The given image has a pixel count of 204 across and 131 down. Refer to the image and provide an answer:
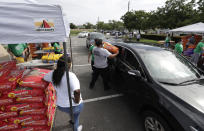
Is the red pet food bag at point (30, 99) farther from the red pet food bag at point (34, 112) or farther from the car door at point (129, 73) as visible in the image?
the car door at point (129, 73)

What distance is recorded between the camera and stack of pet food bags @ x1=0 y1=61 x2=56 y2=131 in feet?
6.49

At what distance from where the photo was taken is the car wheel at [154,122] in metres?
1.92

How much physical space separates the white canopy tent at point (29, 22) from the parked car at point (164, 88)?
5.83ft

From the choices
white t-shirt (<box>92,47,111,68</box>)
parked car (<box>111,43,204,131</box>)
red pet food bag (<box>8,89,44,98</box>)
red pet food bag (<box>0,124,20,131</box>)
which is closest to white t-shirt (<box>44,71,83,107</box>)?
red pet food bag (<box>8,89,44,98</box>)

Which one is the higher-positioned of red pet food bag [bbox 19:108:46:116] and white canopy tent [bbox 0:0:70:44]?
white canopy tent [bbox 0:0:70:44]

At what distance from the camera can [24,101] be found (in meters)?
A: 2.06

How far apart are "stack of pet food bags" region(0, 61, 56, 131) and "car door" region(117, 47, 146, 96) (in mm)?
1841

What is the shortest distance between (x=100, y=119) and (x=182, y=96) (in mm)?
1859

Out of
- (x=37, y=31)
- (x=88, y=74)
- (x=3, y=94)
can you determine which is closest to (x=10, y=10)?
(x=37, y=31)

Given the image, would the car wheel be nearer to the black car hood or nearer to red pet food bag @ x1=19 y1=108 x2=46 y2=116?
the black car hood

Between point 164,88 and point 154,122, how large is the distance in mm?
649

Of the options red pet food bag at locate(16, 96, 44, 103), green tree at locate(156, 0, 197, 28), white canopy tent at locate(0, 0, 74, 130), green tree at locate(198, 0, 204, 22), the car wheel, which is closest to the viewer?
white canopy tent at locate(0, 0, 74, 130)

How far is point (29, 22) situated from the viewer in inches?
57.6

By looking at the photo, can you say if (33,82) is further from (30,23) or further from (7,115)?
(30,23)
